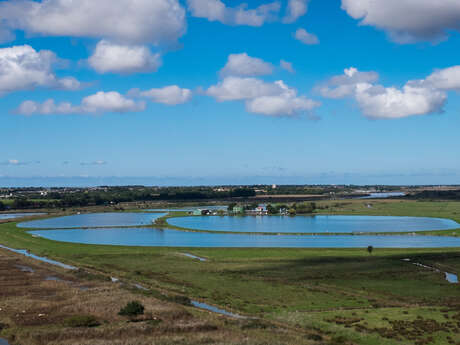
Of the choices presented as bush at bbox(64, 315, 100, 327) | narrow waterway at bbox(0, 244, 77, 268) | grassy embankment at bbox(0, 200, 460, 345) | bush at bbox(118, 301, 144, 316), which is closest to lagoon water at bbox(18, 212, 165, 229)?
narrow waterway at bbox(0, 244, 77, 268)

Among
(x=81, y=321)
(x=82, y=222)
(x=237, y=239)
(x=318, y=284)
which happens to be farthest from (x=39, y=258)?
(x=82, y=222)

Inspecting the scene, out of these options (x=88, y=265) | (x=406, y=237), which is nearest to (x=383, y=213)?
(x=406, y=237)

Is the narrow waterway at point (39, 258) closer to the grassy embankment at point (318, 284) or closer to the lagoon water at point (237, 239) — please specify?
the grassy embankment at point (318, 284)

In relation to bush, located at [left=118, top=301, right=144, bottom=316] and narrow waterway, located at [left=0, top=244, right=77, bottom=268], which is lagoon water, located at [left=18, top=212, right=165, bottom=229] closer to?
narrow waterway, located at [left=0, top=244, right=77, bottom=268]

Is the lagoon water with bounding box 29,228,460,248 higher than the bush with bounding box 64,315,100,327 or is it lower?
lower

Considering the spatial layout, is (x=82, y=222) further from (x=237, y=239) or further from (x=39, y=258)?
(x=39, y=258)

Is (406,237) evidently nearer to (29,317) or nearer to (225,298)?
(225,298)
